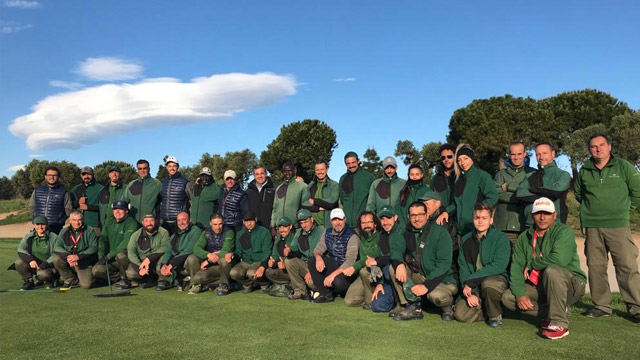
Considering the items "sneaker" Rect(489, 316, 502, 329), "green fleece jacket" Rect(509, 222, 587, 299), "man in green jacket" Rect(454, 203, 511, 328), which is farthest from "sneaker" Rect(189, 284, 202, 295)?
"green fleece jacket" Rect(509, 222, 587, 299)

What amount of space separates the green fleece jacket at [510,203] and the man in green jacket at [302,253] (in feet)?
9.82

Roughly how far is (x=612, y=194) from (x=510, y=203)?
1323 millimetres

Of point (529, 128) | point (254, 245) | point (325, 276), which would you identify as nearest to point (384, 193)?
point (325, 276)

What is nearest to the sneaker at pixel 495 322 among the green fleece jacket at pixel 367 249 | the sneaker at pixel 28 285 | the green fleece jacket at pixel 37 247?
the green fleece jacket at pixel 367 249

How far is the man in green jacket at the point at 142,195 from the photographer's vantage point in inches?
404

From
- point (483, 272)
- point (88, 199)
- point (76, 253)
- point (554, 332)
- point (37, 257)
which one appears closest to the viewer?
point (554, 332)

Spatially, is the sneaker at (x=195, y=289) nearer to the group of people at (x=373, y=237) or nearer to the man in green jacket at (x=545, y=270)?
the group of people at (x=373, y=237)

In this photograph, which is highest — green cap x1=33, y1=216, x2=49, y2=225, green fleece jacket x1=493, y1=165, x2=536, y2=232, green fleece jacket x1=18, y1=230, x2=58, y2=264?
green fleece jacket x1=493, y1=165, x2=536, y2=232

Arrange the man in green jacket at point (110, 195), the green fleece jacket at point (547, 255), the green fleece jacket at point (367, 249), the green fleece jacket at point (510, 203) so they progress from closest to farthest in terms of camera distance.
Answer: the green fleece jacket at point (547, 255) < the green fleece jacket at point (510, 203) < the green fleece jacket at point (367, 249) < the man in green jacket at point (110, 195)

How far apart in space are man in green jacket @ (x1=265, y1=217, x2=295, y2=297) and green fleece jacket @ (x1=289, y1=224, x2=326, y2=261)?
11 centimetres

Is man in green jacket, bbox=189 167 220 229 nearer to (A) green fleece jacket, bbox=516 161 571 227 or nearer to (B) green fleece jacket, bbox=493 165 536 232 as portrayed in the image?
(B) green fleece jacket, bbox=493 165 536 232

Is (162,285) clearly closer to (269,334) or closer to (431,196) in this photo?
(269,334)

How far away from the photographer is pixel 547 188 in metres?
6.67

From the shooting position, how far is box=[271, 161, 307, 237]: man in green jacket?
9398 millimetres
